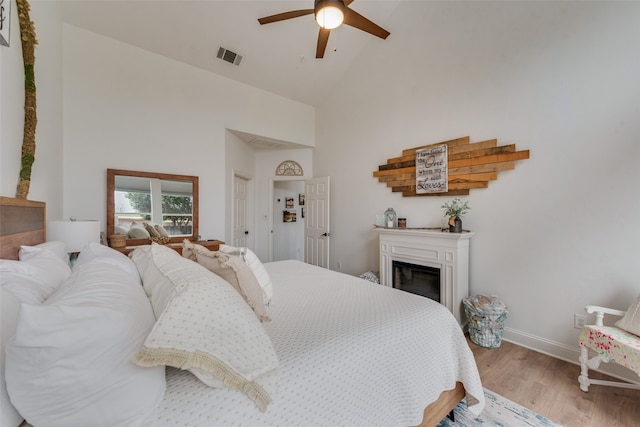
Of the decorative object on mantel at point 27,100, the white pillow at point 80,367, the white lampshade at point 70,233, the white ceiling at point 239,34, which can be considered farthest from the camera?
the white ceiling at point 239,34

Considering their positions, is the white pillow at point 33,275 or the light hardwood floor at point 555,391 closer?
the white pillow at point 33,275

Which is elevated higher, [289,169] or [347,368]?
[289,169]

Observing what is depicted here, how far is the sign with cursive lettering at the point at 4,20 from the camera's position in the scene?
1224mm

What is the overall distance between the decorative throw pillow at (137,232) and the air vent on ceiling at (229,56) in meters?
2.49

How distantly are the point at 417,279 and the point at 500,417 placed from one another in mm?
1642

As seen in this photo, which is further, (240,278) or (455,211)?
(455,211)

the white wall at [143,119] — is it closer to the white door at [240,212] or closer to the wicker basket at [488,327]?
→ the white door at [240,212]

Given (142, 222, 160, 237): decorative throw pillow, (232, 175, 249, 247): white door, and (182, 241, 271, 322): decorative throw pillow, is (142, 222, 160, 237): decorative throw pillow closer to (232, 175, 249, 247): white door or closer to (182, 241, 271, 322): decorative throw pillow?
(232, 175, 249, 247): white door

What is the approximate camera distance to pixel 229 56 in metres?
3.60

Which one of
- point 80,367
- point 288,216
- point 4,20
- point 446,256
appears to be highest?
point 4,20

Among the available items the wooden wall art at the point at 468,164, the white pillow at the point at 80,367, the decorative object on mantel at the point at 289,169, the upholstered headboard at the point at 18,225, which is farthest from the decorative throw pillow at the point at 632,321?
the decorative object on mantel at the point at 289,169

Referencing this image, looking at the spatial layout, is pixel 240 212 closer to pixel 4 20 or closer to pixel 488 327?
pixel 4 20

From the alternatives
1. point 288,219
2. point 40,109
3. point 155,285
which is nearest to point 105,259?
point 155,285

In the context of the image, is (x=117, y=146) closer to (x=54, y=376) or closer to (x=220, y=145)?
(x=220, y=145)
